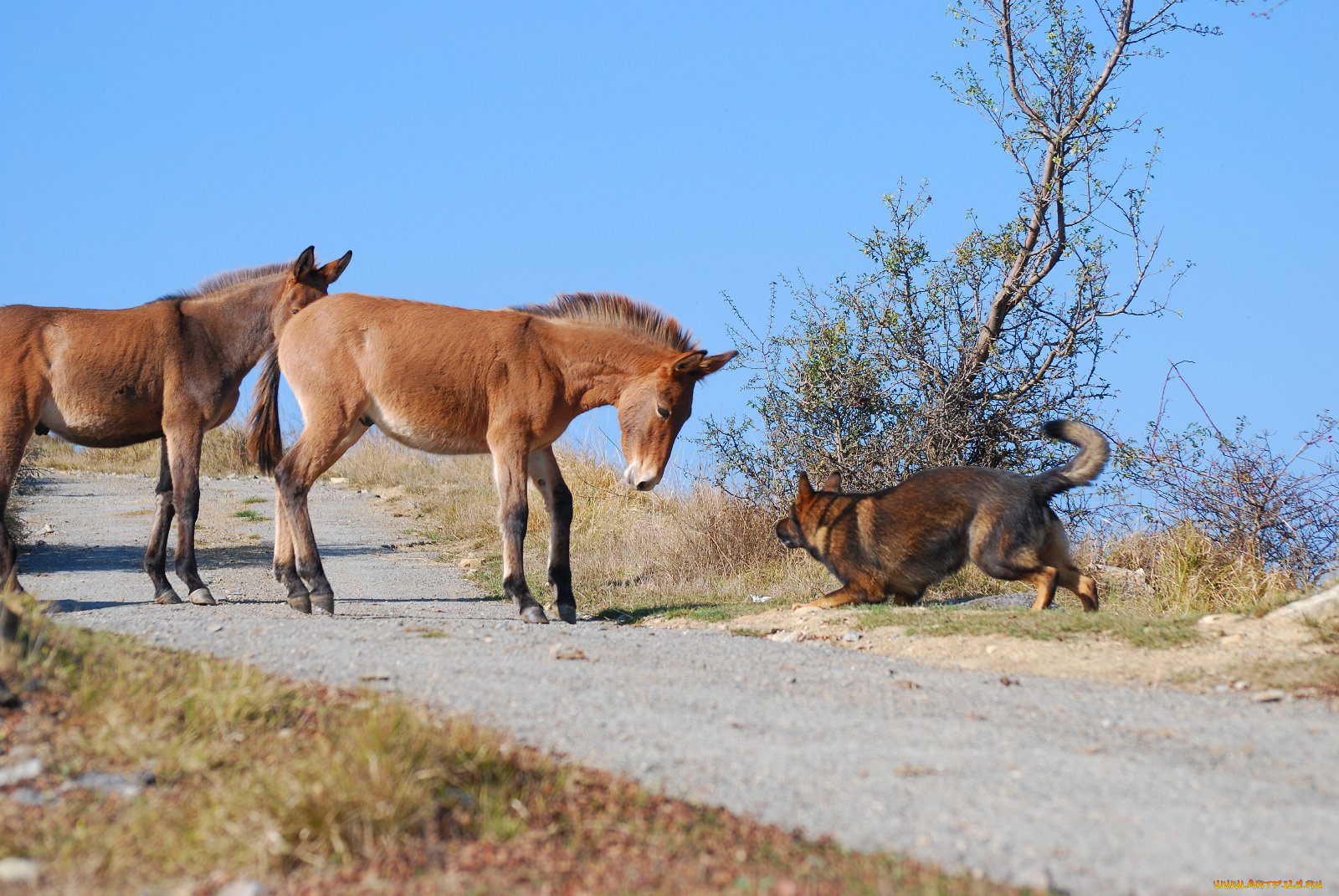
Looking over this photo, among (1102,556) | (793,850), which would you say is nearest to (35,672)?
(793,850)

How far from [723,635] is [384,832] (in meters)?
4.75

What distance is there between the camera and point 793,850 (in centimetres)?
402

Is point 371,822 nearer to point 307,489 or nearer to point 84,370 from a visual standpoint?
point 307,489

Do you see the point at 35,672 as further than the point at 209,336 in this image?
No

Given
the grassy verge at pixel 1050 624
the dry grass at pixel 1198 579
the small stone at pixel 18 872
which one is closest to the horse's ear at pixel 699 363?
the grassy verge at pixel 1050 624

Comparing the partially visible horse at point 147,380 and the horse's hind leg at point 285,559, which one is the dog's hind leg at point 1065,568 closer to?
A: the horse's hind leg at point 285,559

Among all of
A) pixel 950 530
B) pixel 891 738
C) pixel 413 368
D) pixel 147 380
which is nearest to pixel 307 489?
pixel 413 368

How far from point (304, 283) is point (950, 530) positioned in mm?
6189

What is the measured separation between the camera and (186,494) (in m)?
10.9

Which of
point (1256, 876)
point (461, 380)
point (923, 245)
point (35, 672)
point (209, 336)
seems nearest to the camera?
point (1256, 876)

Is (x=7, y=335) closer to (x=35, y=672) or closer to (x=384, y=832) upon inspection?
(x=35, y=672)

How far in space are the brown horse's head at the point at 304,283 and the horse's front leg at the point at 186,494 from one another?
1.27 metres

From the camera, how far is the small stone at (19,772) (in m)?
4.64

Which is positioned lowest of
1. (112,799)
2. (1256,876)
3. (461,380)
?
(112,799)
